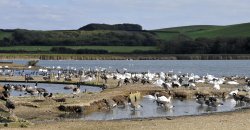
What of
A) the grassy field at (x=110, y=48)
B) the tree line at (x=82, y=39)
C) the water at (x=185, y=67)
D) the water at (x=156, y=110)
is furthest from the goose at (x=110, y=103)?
the tree line at (x=82, y=39)

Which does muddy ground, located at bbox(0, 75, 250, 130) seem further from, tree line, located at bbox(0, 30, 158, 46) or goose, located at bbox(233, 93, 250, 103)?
tree line, located at bbox(0, 30, 158, 46)

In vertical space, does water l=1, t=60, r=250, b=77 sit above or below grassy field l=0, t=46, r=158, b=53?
below

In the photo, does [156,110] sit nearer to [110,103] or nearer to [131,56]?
[110,103]

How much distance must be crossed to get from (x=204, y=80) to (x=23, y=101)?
25167 mm

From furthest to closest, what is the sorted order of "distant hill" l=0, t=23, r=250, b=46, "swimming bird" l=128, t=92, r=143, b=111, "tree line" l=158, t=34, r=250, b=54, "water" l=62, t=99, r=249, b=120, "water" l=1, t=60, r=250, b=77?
1. "distant hill" l=0, t=23, r=250, b=46
2. "tree line" l=158, t=34, r=250, b=54
3. "water" l=1, t=60, r=250, b=77
4. "swimming bird" l=128, t=92, r=143, b=111
5. "water" l=62, t=99, r=249, b=120

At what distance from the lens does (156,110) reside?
33562 millimetres

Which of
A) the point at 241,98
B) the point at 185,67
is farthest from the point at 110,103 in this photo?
the point at 185,67

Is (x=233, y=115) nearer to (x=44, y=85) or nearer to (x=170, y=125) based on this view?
(x=170, y=125)

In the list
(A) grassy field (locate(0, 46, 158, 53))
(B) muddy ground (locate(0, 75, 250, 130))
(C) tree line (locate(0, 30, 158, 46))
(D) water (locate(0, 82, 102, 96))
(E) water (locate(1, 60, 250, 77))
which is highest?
(C) tree line (locate(0, 30, 158, 46))

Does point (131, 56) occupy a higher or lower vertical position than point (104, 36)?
lower

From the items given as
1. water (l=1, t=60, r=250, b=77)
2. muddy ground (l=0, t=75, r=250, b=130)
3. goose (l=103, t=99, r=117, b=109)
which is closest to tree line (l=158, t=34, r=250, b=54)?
water (l=1, t=60, r=250, b=77)

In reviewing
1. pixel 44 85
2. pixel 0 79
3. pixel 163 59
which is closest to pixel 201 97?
pixel 44 85

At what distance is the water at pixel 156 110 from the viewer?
30016mm

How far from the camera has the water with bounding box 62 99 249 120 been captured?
3002 cm
